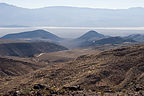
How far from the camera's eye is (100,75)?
37125 millimetres

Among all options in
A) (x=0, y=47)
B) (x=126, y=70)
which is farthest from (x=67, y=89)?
(x=0, y=47)

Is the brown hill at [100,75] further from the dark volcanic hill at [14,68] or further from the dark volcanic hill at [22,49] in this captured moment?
the dark volcanic hill at [22,49]

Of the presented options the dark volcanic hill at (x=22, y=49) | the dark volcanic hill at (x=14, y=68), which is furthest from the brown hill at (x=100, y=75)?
the dark volcanic hill at (x=22, y=49)

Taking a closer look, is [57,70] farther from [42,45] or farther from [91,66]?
[42,45]

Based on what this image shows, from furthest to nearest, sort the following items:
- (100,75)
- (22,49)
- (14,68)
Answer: (22,49) < (14,68) < (100,75)

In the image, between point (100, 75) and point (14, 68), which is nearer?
point (100, 75)

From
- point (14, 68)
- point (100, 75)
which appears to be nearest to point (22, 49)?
point (14, 68)

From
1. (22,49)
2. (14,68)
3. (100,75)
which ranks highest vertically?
(100,75)

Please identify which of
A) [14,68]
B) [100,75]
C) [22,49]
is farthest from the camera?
[22,49]

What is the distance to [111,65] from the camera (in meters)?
40.7

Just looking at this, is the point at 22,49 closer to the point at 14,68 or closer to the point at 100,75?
the point at 14,68

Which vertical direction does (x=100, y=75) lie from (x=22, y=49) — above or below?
above

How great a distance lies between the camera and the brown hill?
1328 inches

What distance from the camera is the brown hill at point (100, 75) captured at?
111 ft
